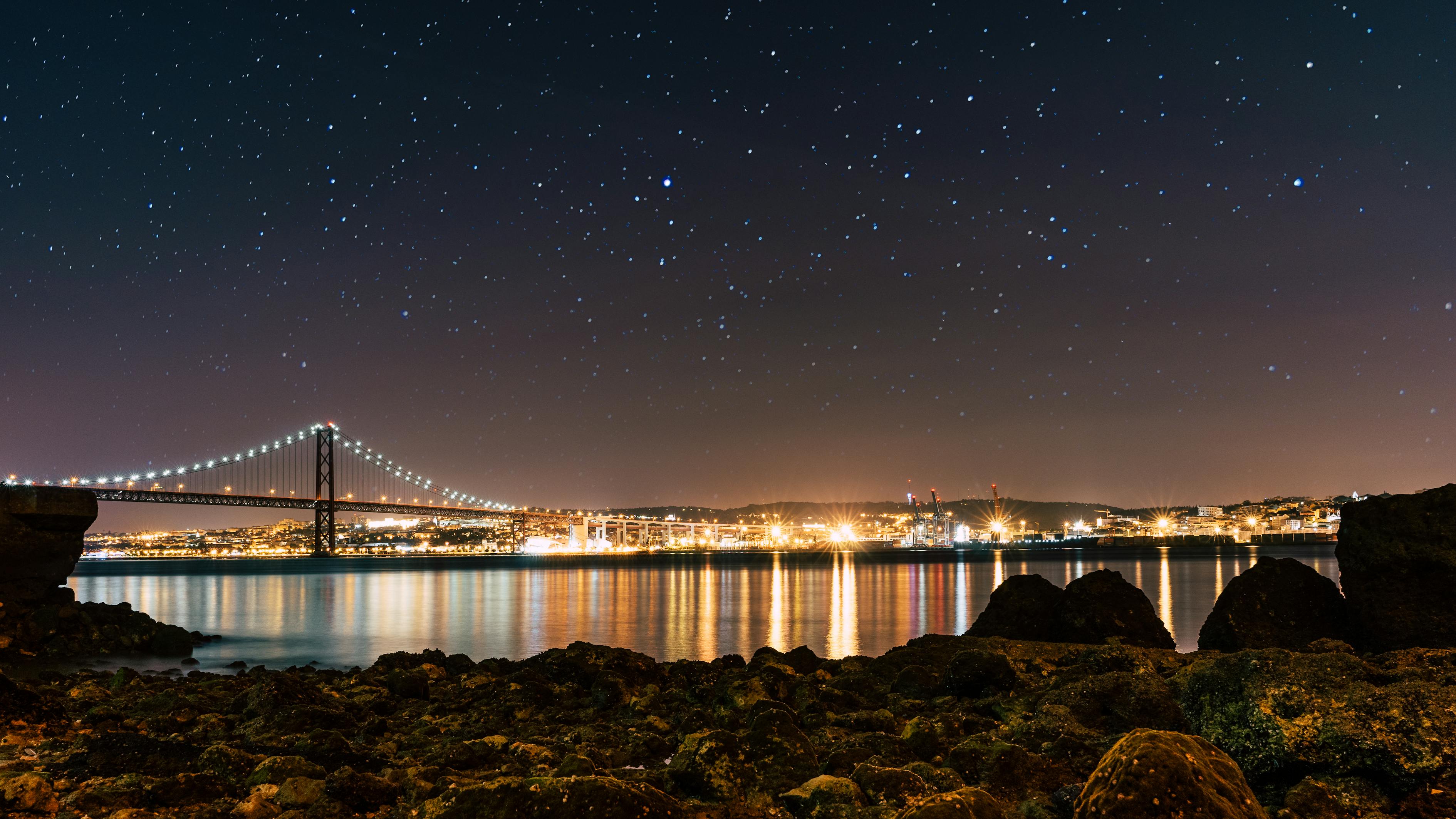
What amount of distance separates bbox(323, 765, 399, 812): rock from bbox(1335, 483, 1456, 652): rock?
9389 mm

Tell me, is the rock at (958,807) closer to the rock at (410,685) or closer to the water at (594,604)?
the rock at (410,685)

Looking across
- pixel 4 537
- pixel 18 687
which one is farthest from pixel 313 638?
pixel 18 687

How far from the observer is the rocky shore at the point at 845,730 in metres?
4.53

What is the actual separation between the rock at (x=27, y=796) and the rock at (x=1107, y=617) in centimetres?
1163

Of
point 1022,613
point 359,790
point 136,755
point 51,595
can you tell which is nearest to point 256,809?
point 359,790

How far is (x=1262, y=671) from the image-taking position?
17.7ft

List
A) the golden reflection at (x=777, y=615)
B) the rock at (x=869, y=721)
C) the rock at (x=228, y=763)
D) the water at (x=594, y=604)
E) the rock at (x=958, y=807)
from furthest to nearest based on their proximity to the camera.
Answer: the water at (x=594, y=604) → the golden reflection at (x=777, y=615) → the rock at (x=869, y=721) → the rock at (x=228, y=763) → the rock at (x=958, y=807)

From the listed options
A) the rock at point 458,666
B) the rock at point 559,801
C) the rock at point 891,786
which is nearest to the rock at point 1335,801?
the rock at point 891,786

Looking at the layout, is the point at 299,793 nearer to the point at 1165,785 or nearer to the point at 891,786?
the point at 891,786

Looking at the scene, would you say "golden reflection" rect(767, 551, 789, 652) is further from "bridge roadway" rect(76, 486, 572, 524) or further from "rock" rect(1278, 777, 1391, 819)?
"bridge roadway" rect(76, 486, 572, 524)

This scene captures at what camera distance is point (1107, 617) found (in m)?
13.2

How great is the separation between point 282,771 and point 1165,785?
4964mm

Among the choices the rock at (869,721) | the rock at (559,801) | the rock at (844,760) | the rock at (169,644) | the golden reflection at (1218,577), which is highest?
the rock at (559,801)

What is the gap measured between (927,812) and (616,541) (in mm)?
126220
